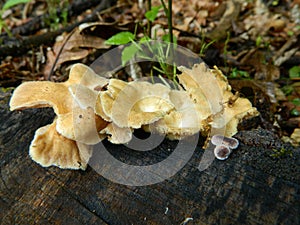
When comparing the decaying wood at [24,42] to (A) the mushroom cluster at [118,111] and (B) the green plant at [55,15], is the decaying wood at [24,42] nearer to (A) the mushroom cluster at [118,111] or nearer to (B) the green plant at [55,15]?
(B) the green plant at [55,15]

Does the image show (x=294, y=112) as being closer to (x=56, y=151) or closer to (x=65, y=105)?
(x=65, y=105)

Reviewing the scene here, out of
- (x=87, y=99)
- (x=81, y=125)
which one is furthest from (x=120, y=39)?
(x=81, y=125)

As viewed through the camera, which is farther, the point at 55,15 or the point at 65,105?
the point at 55,15

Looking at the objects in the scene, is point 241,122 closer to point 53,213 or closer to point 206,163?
point 206,163

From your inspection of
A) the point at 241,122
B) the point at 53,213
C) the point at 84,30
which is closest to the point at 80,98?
the point at 53,213

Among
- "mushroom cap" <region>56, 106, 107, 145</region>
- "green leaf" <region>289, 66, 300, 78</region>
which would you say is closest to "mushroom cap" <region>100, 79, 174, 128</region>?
"mushroom cap" <region>56, 106, 107, 145</region>

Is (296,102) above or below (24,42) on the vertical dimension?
below

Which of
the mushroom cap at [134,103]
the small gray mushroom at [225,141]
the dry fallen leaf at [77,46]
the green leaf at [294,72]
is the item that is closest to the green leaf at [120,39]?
the dry fallen leaf at [77,46]

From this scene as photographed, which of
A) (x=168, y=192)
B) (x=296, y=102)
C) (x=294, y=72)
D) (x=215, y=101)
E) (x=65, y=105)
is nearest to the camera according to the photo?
(x=168, y=192)
